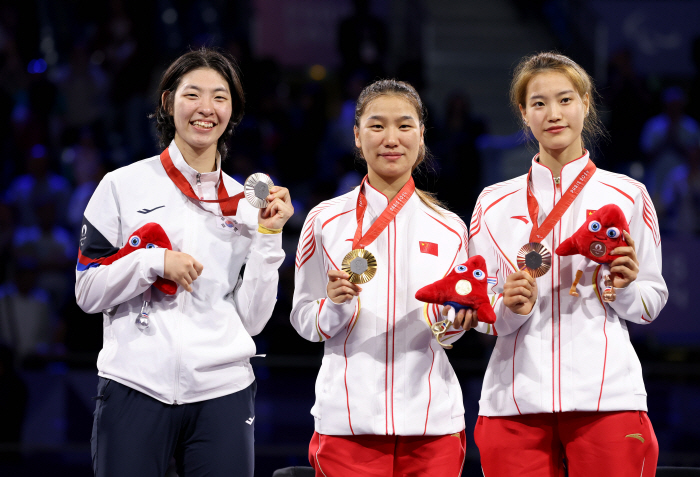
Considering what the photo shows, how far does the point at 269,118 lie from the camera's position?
7652mm

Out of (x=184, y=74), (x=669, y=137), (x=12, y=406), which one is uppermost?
(x=669, y=137)

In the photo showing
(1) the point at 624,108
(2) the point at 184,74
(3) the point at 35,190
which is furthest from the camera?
(1) the point at 624,108

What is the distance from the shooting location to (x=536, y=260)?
2.25 meters

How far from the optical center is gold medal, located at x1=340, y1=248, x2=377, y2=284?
221 centimetres

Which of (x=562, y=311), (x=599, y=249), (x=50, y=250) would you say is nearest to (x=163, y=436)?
(x=562, y=311)

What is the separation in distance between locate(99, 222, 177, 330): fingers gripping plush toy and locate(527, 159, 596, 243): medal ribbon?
3.67 ft

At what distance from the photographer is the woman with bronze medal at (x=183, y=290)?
7.32ft

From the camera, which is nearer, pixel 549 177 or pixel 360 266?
pixel 360 266

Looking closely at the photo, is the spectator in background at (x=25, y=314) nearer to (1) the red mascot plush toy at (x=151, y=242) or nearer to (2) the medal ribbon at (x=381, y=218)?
(1) the red mascot plush toy at (x=151, y=242)

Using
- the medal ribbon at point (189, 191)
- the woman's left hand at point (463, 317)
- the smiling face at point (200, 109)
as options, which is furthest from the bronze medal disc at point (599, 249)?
the smiling face at point (200, 109)

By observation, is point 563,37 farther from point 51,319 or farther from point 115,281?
point 115,281

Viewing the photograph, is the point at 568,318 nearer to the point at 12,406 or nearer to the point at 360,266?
the point at 360,266

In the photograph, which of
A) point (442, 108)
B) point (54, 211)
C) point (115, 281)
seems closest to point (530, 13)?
point (442, 108)

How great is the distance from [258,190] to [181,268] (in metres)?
0.33
